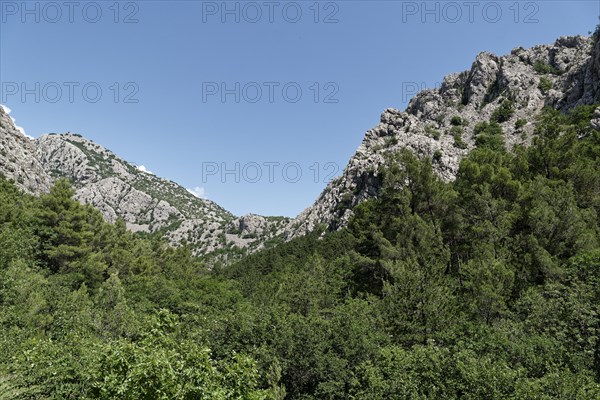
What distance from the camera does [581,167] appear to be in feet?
115

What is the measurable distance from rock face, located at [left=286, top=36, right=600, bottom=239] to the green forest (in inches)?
1424

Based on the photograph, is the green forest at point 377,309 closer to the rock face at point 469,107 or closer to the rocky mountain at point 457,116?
the rock face at point 469,107

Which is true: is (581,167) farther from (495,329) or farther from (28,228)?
(28,228)

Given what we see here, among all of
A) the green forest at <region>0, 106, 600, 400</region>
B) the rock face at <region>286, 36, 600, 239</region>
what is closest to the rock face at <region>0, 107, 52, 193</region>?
the green forest at <region>0, 106, 600, 400</region>

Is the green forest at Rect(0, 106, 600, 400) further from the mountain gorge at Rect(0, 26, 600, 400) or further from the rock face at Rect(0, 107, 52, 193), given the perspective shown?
the rock face at Rect(0, 107, 52, 193)

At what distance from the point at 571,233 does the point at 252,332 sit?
2415cm

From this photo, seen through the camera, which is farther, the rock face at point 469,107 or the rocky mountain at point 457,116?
the rocky mountain at point 457,116

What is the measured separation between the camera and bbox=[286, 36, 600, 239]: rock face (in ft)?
282

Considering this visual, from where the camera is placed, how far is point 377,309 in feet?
91.6

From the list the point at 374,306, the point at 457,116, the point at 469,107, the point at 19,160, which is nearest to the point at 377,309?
the point at 374,306

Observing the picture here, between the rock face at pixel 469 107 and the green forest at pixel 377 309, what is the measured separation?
36.2m

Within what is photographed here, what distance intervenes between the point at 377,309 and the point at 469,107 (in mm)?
99822

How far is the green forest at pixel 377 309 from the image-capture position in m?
11.5

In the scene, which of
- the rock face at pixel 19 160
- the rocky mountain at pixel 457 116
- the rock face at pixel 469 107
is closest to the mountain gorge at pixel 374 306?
the rock face at pixel 469 107
